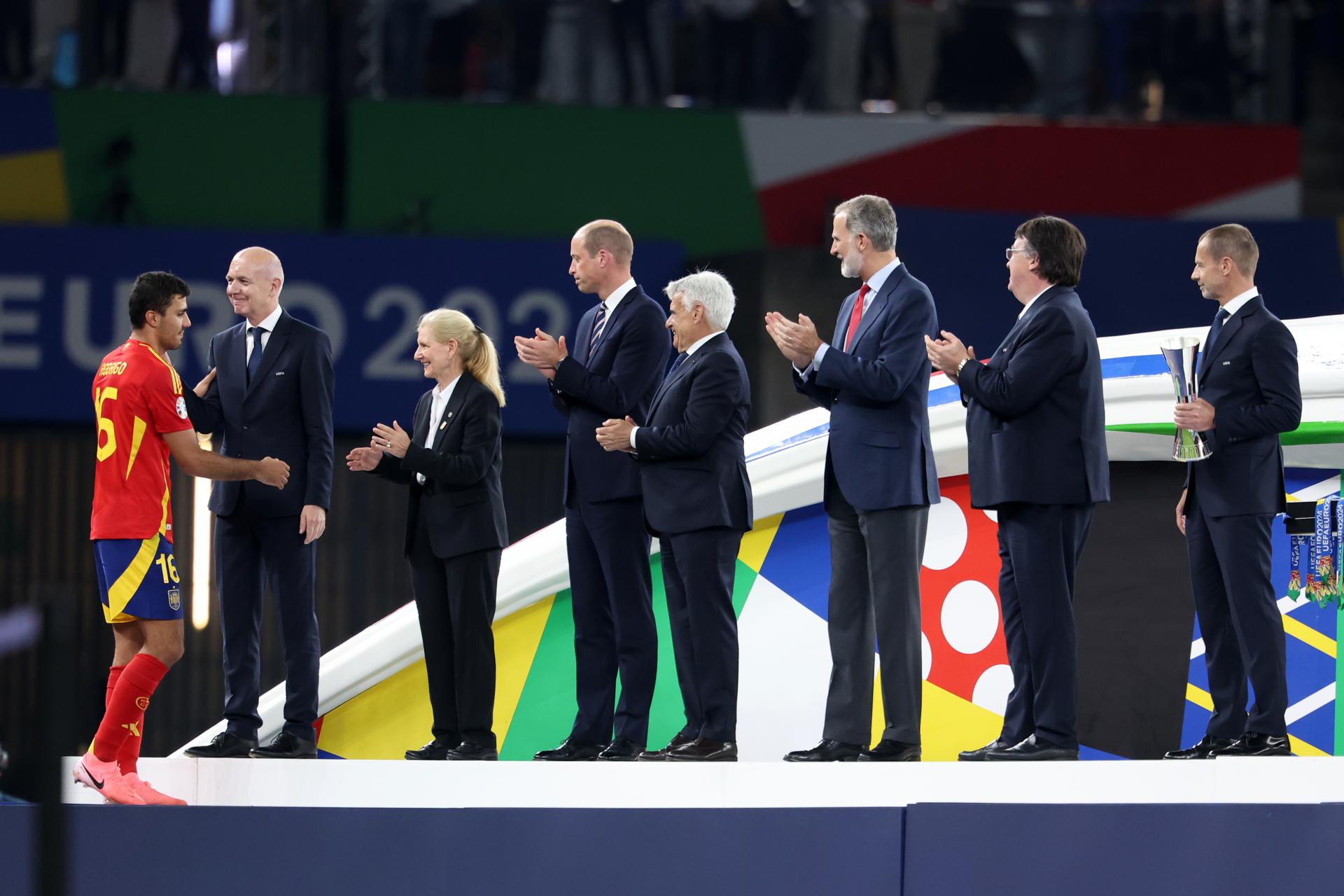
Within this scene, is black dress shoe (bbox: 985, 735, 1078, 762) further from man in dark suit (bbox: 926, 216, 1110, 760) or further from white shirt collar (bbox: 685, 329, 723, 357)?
white shirt collar (bbox: 685, 329, 723, 357)

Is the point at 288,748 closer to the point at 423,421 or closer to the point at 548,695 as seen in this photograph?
the point at 548,695

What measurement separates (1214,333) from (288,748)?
2933 mm

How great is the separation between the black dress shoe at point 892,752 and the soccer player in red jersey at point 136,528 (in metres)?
1.82

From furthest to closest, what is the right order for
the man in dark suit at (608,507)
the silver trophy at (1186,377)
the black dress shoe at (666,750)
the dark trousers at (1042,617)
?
the man in dark suit at (608,507) < the black dress shoe at (666,750) < the silver trophy at (1186,377) < the dark trousers at (1042,617)

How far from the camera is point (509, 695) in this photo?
6.20 meters

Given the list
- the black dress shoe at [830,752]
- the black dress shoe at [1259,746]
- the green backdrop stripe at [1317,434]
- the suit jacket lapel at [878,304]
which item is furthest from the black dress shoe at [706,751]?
the green backdrop stripe at [1317,434]

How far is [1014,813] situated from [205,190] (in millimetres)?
8331

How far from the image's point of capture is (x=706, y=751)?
209 inches

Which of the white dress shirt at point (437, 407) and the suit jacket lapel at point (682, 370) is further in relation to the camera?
the white dress shirt at point (437, 407)

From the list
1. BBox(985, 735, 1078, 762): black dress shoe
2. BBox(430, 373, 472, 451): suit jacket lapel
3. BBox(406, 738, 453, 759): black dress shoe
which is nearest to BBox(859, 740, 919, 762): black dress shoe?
BBox(985, 735, 1078, 762): black dress shoe

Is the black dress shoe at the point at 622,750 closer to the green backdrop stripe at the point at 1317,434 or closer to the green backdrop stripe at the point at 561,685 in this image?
the green backdrop stripe at the point at 561,685

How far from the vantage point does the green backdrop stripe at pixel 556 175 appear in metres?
11.5

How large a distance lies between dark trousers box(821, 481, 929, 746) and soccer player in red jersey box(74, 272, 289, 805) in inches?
68.6

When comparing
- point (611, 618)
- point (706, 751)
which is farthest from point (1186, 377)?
point (611, 618)
